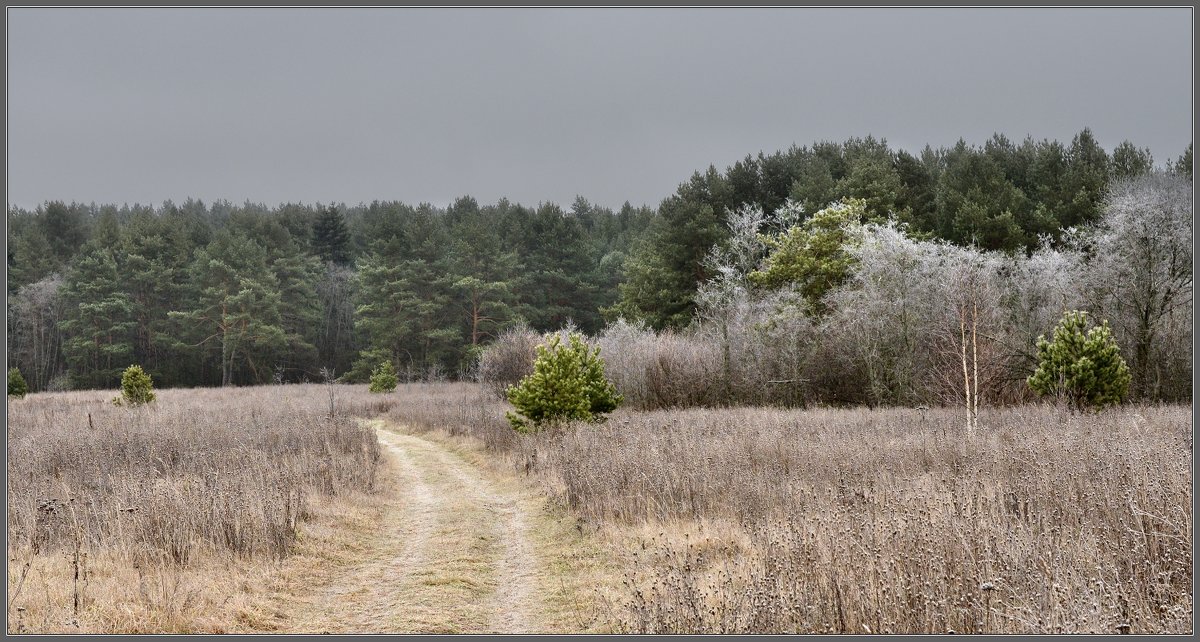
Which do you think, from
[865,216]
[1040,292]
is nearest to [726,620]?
[1040,292]

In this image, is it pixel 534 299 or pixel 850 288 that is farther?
pixel 534 299

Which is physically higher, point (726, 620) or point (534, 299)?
point (534, 299)

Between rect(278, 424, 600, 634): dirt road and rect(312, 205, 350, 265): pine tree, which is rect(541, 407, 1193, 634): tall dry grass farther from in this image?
rect(312, 205, 350, 265): pine tree

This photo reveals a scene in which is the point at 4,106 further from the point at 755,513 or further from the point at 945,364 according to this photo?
the point at 945,364

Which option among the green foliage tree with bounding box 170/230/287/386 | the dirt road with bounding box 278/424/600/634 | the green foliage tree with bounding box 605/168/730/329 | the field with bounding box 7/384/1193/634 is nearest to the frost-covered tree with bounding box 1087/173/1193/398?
the field with bounding box 7/384/1193/634

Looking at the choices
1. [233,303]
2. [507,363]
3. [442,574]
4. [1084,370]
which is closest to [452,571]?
[442,574]

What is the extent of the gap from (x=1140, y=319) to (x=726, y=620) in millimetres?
22790

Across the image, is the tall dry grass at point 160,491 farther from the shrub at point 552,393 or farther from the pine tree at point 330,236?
the pine tree at point 330,236

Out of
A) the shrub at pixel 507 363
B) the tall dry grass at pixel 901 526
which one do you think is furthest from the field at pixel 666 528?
the shrub at pixel 507 363

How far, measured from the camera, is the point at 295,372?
53625 mm

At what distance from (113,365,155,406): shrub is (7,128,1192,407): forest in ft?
45.7

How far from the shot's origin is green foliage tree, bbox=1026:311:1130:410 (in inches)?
567

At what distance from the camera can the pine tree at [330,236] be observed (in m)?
61.4

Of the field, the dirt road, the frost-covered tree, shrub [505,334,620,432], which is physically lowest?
the dirt road
